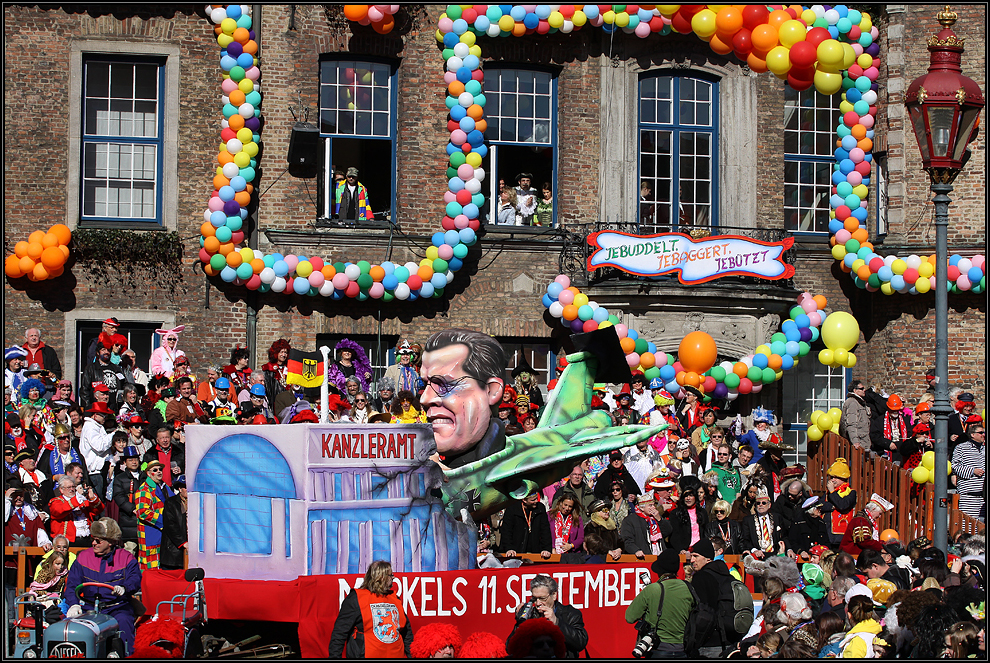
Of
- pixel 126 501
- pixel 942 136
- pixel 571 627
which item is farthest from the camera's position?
pixel 126 501

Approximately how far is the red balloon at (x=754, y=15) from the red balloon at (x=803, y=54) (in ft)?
2.64

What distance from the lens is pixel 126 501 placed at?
13.8 m

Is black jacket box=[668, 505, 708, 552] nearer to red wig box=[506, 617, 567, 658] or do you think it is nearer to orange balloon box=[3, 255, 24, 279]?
red wig box=[506, 617, 567, 658]

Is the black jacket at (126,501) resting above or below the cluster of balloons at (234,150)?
below

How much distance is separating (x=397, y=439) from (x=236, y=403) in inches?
237

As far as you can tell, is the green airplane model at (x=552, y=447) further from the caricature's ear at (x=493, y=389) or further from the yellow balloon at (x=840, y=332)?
the yellow balloon at (x=840, y=332)

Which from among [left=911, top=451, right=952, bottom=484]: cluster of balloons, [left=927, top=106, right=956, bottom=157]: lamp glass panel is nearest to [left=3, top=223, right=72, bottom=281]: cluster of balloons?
[left=911, top=451, right=952, bottom=484]: cluster of balloons

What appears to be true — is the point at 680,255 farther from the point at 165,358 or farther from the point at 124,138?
the point at 124,138

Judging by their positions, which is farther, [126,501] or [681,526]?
[681,526]

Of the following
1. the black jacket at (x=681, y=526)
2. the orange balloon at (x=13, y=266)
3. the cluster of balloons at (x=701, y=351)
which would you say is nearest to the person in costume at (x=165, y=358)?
the orange balloon at (x=13, y=266)

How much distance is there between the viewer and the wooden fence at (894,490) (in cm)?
1587

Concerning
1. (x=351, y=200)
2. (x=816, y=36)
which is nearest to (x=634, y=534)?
(x=351, y=200)

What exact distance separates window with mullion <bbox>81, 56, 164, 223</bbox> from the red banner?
9.67 metres

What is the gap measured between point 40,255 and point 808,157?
12.5m
